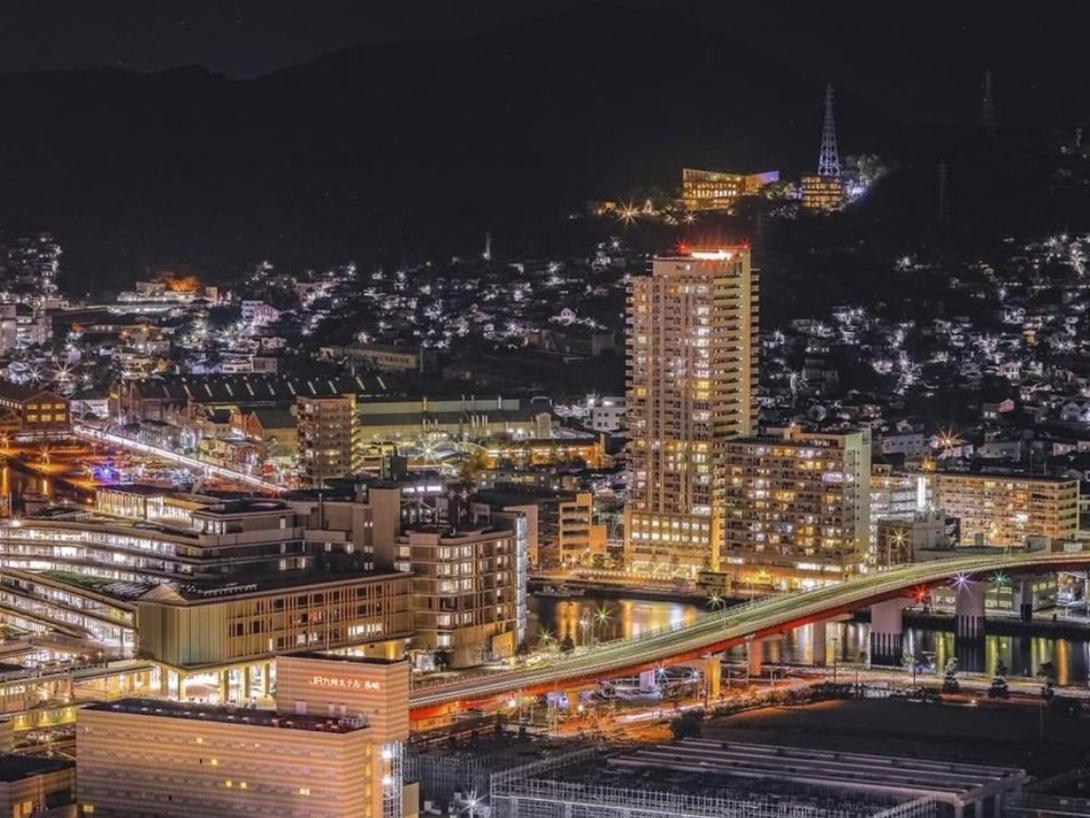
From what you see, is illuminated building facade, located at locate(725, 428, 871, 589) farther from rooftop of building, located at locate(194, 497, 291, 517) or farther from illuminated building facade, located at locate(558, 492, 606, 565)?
rooftop of building, located at locate(194, 497, 291, 517)

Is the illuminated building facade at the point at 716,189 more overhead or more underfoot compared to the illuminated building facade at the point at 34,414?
more overhead

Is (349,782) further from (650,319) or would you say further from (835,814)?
(650,319)

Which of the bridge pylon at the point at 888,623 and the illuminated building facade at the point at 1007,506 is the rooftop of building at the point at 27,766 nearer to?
the bridge pylon at the point at 888,623

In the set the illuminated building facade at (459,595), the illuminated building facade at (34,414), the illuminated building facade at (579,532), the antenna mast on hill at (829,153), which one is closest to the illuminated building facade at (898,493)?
the illuminated building facade at (579,532)

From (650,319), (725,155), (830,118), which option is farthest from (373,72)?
(650,319)

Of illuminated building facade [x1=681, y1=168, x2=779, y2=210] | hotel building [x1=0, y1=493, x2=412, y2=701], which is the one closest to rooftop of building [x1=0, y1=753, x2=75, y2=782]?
hotel building [x1=0, y1=493, x2=412, y2=701]
